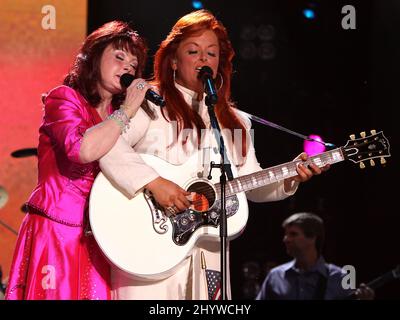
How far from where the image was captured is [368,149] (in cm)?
343

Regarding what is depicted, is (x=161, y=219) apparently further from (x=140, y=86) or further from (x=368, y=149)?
(x=368, y=149)

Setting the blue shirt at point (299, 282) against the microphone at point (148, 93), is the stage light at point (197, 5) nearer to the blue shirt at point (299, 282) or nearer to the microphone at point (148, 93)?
the microphone at point (148, 93)

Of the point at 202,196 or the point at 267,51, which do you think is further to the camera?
the point at 267,51

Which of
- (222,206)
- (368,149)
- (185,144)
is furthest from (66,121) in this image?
(368,149)

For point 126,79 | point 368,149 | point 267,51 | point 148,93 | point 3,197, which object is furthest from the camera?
point 267,51

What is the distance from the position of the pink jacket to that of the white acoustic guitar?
0.46ft

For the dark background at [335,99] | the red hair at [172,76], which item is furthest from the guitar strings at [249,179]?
the dark background at [335,99]

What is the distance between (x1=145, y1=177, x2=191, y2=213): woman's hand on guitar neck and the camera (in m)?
3.16

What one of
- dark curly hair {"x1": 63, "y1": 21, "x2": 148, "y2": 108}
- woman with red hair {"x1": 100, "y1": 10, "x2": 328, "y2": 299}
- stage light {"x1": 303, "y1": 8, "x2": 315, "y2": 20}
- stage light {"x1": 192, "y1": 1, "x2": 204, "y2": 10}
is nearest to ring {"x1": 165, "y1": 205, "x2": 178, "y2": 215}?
woman with red hair {"x1": 100, "y1": 10, "x2": 328, "y2": 299}

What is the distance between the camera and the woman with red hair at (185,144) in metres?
3.18

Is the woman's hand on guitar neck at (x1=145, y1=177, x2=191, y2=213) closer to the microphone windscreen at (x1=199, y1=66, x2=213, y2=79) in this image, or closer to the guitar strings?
the guitar strings

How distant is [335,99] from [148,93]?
1.81m
